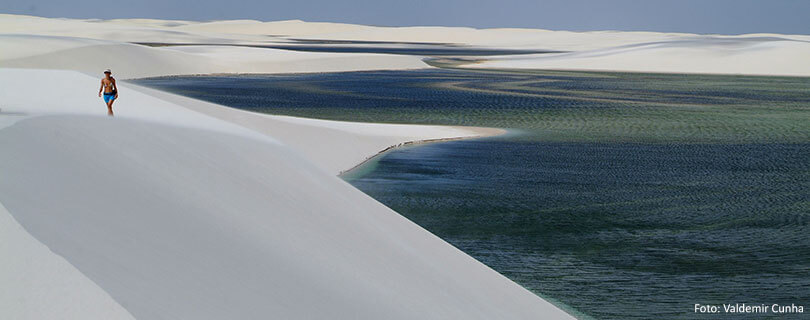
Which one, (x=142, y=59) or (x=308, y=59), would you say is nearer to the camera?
(x=142, y=59)

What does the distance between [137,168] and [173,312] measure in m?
3.12

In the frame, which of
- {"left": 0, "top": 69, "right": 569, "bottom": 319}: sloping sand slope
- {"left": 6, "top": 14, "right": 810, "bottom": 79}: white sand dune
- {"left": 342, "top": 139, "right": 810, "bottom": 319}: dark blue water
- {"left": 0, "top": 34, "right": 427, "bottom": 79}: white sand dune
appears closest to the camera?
{"left": 0, "top": 69, "right": 569, "bottom": 319}: sloping sand slope

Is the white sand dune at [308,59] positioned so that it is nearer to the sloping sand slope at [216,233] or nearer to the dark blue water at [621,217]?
the dark blue water at [621,217]

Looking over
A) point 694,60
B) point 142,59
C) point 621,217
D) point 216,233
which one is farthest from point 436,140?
point 694,60

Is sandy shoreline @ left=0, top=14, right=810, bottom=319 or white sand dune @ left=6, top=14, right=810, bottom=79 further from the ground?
white sand dune @ left=6, top=14, right=810, bottom=79

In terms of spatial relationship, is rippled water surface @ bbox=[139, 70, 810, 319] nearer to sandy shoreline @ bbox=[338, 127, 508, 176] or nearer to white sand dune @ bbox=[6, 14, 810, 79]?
sandy shoreline @ bbox=[338, 127, 508, 176]

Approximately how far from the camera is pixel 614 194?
1662 centimetres

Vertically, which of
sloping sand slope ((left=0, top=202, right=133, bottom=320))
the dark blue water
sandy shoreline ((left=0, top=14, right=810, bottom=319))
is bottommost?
sloping sand slope ((left=0, top=202, right=133, bottom=320))

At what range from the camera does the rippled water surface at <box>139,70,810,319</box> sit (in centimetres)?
1099

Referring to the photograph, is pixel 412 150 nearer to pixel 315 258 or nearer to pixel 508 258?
pixel 508 258

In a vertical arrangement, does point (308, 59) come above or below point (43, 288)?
above

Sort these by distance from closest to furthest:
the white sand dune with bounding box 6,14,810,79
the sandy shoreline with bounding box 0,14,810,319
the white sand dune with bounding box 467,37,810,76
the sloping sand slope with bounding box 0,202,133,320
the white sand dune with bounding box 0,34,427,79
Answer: the sloping sand slope with bounding box 0,202,133,320, the sandy shoreline with bounding box 0,14,810,319, the white sand dune with bounding box 0,34,427,79, the white sand dune with bounding box 6,14,810,79, the white sand dune with bounding box 467,37,810,76

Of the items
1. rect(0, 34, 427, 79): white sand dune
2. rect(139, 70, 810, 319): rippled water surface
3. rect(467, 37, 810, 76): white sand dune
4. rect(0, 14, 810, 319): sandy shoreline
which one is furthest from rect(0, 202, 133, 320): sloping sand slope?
rect(467, 37, 810, 76): white sand dune

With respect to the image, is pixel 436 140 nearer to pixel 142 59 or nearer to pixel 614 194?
pixel 614 194
